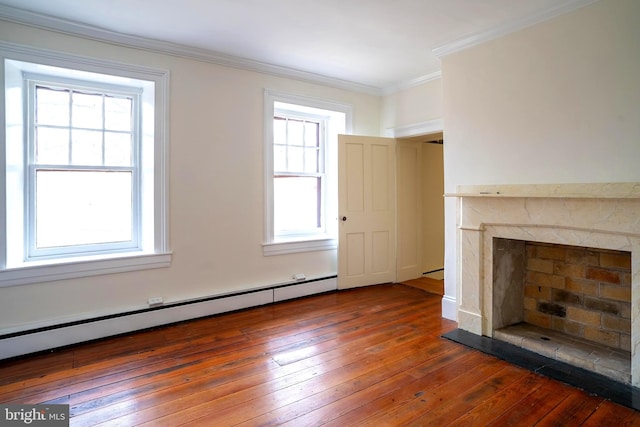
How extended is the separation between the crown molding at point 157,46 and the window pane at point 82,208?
1197mm

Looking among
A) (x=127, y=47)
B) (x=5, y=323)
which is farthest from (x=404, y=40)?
(x=5, y=323)

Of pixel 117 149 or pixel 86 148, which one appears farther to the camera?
pixel 117 149

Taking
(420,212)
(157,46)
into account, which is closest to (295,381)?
(157,46)

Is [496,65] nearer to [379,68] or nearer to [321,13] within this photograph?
[379,68]

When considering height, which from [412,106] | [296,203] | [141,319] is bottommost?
[141,319]

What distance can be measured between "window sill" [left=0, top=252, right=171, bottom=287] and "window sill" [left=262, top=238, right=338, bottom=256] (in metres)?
1.11

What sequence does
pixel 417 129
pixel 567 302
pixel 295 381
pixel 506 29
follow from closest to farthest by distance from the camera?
pixel 295 381 < pixel 567 302 < pixel 506 29 < pixel 417 129

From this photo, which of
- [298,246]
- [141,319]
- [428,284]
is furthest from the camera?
[428,284]

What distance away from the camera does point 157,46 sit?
11.0 ft

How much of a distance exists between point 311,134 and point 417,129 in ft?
4.51

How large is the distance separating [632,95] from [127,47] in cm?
408

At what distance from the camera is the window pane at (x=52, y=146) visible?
305 cm

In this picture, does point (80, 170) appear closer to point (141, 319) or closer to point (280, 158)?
point (141, 319)
